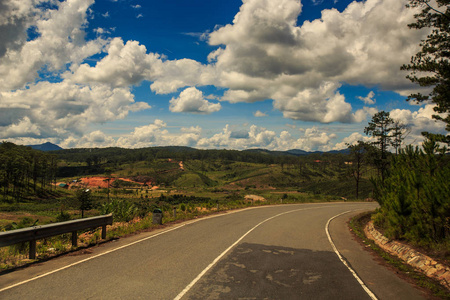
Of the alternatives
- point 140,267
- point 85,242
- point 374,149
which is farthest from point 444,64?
point 374,149

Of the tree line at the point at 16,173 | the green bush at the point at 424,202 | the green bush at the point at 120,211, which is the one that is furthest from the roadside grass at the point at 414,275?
the tree line at the point at 16,173

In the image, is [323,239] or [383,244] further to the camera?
[323,239]

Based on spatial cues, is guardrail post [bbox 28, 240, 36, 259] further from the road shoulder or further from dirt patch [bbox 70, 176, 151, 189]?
dirt patch [bbox 70, 176, 151, 189]

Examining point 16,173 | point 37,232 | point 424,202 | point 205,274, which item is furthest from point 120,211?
point 16,173

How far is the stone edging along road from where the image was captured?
759 cm

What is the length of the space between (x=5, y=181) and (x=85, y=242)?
9601 cm

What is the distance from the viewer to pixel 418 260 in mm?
8977

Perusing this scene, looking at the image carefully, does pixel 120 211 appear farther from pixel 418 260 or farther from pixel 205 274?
pixel 418 260

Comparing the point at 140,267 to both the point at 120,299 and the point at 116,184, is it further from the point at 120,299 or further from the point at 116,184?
the point at 116,184

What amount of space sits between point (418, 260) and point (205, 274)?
7058 millimetres

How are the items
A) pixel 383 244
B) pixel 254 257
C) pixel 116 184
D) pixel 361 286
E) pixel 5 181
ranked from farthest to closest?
1. pixel 116 184
2. pixel 5 181
3. pixel 383 244
4. pixel 254 257
5. pixel 361 286

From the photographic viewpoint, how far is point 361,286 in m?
6.79

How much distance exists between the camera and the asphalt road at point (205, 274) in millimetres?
5891

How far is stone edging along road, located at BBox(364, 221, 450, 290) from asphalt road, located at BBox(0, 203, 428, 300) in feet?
3.53
